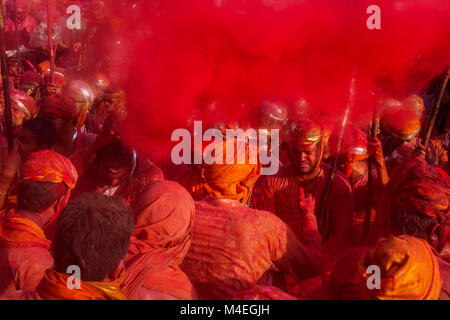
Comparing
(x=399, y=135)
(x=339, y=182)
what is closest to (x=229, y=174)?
(x=339, y=182)

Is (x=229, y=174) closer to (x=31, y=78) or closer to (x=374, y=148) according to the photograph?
(x=374, y=148)

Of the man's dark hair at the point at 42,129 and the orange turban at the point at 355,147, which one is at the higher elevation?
the man's dark hair at the point at 42,129

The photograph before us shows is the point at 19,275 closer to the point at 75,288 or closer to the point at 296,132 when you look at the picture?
the point at 75,288

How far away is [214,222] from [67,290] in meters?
1.27

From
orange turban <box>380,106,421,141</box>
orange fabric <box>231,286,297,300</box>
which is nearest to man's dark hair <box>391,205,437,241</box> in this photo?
orange fabric <box>231,286,297,300</box>

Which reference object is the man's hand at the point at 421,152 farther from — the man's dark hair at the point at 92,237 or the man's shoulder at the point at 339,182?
the man's dark hair at the point at 92,237

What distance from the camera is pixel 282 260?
114 inches

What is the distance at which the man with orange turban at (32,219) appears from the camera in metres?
2.34

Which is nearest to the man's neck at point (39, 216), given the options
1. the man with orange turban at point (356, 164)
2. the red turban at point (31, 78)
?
the man with orange turban at point (356, 164)

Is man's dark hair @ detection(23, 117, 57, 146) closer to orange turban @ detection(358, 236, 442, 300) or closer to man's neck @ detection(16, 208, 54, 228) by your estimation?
man's neck @ detection(16, 208, 54, 228)

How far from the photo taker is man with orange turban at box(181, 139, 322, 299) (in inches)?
110

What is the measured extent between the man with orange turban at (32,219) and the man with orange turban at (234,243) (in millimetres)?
952

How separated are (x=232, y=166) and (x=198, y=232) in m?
0.52

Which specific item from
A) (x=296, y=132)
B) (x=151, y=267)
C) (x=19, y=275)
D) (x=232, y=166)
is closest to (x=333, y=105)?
(x=296, y=132)
